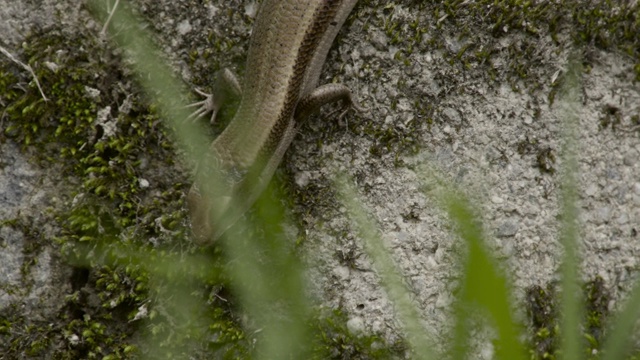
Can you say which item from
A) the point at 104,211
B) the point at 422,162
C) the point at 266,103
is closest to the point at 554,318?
Result: the point at 422,162

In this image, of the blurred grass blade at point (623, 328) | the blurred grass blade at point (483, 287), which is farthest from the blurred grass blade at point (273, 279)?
the blurred grass blade at point (623, 328)

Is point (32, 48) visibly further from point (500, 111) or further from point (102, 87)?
point (500, 111)

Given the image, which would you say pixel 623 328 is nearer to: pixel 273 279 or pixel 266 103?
pixel 273 279

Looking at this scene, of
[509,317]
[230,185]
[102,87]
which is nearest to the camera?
[509,317]

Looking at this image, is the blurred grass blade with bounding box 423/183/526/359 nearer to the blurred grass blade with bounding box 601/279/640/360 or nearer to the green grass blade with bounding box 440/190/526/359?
the green grass blade with bounding box 440/190/526/359

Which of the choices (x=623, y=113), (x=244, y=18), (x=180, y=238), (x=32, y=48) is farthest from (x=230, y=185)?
(x=623, y=113)

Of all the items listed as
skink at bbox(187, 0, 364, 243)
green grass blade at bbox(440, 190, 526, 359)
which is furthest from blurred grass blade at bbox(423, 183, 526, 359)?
skink at bbox(187, 0, 364, 243)
